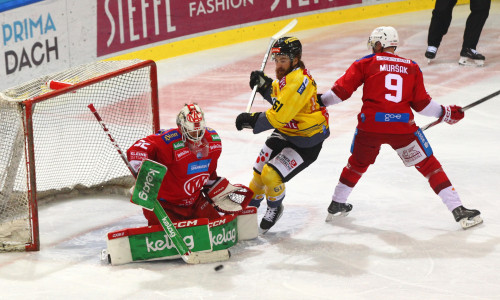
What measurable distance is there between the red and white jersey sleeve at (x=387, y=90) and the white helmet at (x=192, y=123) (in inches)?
33.7

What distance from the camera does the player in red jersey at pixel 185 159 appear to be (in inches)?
174

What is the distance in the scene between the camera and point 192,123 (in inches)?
173

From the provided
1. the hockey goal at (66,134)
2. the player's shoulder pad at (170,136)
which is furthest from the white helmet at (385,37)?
the hockey goal at (66,134)

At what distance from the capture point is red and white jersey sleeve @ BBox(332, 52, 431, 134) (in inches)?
186

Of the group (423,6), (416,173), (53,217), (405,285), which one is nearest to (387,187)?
(416,173)

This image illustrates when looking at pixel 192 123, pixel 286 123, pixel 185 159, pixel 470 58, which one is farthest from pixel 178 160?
pixel 470 58

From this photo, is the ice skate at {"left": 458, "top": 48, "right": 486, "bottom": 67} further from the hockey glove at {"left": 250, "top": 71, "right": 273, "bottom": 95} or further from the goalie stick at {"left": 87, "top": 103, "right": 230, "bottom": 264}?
the goalie stick at {"left": 87, "top": 103, "right": 230, "bottom": 264}

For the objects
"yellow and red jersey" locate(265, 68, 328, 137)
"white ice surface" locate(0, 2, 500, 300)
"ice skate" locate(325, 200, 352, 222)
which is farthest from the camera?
"ice skate" locate(325, 200, 352, 222)

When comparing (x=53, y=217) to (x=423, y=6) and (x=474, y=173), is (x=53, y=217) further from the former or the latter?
(x=423, y=6)

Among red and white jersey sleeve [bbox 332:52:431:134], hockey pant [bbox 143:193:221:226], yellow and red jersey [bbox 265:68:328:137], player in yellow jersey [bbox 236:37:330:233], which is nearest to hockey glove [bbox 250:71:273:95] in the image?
player in yellow jersey [bbox 236:37:330:233]

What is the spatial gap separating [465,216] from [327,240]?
2.44 ft

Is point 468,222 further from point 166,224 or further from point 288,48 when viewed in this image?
point 166,224

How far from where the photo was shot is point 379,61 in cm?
475

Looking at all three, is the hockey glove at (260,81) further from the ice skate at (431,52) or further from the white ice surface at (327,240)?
the ice skate at (431,52)
